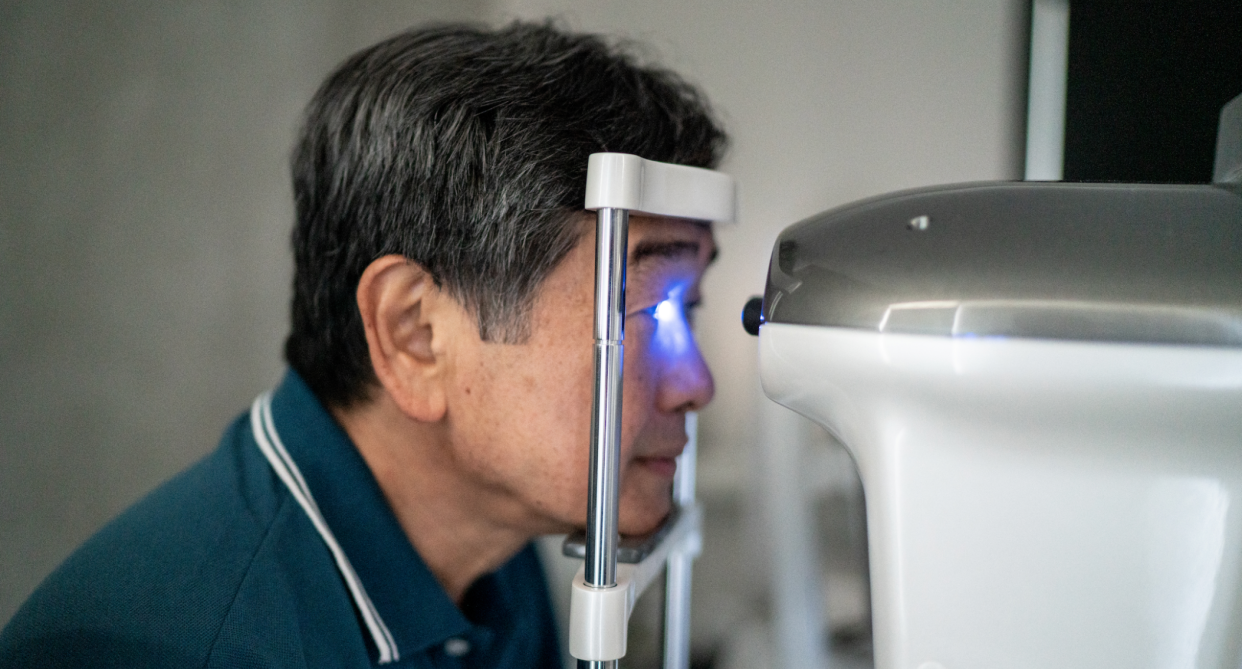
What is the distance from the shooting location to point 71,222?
911 mm

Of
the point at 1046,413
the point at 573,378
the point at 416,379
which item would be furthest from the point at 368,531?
the point at 1046,413

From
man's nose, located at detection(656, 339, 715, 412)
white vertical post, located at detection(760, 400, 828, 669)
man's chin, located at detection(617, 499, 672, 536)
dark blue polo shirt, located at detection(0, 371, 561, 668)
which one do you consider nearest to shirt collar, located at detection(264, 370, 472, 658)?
dark blue polo shirt, located at detection(0, 371, 561, 668)

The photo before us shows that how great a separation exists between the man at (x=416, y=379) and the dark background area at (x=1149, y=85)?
371mm

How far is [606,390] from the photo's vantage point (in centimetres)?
53

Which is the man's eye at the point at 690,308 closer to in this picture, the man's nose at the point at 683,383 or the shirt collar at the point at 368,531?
the man's nose at the point at 683,383

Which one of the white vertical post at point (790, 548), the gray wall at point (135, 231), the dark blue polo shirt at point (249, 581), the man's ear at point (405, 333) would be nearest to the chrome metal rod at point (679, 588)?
the white vertical post at point (790, 548)

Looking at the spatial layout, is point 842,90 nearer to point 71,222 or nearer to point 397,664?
point 397,664

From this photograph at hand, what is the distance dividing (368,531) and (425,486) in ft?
0.28

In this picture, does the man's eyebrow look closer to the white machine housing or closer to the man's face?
the man's face

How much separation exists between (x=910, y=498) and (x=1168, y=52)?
54 cm

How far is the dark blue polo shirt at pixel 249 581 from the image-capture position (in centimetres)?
58

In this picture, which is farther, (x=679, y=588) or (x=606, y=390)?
(x=679, y=588)

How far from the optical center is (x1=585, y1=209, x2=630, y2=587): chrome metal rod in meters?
0.52

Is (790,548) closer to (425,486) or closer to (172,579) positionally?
(425,486)
